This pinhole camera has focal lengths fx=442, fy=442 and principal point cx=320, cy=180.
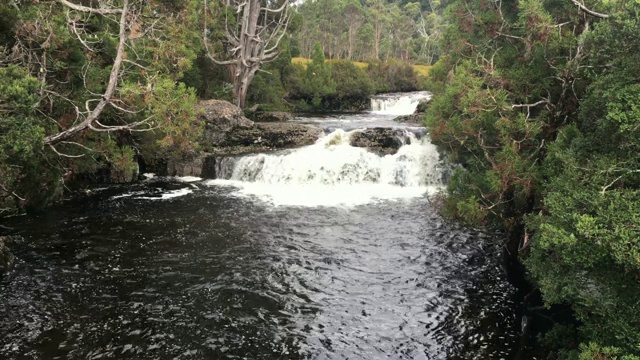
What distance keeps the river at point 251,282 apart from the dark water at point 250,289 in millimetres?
39

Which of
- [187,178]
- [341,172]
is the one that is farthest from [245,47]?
[341,172]

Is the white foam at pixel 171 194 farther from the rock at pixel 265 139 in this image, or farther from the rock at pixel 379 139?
the rock at pixel 379 139

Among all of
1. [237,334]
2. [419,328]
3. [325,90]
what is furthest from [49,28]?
[325,90]

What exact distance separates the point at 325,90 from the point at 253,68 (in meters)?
12.3

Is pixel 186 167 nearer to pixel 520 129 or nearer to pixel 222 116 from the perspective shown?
pixel 222 116

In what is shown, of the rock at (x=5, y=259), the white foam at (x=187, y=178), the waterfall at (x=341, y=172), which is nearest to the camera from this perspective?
the rock at (x=5, y=259)

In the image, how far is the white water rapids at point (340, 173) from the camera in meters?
21.1

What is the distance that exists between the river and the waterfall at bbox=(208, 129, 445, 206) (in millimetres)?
1862

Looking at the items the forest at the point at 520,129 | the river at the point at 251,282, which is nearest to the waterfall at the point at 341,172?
the river at the point at 251,282

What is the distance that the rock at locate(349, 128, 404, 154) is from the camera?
79.3 ft

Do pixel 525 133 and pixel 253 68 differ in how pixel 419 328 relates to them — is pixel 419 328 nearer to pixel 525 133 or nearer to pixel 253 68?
pixel 525 133

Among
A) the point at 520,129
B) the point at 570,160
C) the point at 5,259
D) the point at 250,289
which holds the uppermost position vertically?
the point at 520,129

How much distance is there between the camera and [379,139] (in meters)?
24.6

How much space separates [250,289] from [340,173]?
472 inches
